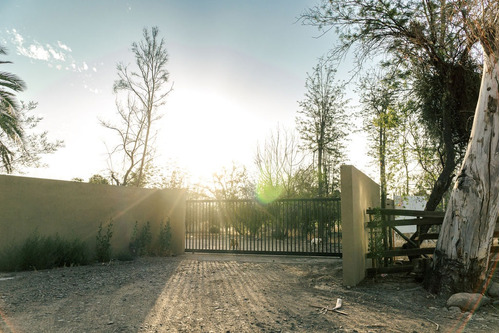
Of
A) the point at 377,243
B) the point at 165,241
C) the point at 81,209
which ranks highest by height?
the point at 81,209

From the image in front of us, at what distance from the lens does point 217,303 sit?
15.2ft

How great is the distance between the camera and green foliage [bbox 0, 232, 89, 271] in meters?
6.77

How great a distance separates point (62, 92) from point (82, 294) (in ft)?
32.4

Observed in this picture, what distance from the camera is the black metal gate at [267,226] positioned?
30.3 feet

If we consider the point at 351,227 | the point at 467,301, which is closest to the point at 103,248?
the point at 351,227

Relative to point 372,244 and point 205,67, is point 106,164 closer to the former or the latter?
point 205,67

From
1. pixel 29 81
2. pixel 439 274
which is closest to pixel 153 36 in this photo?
pixel 29 81

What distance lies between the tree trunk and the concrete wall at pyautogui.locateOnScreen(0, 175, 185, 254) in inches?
306

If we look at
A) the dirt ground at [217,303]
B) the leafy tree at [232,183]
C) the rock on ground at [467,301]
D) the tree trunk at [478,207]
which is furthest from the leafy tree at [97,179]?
the rock on ground at [467,301]

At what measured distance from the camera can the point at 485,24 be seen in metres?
4.79

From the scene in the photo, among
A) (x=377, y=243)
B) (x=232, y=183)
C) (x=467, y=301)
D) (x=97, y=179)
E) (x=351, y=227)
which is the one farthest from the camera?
(x=97, y=179)

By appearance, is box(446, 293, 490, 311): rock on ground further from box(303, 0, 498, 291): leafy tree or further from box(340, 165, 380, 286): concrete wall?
box(340, 165, 380, 286): concrete wall

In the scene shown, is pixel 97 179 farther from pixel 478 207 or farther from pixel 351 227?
pixel 478 207

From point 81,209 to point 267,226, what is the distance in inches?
200
